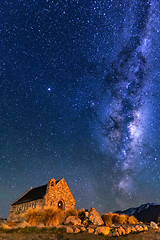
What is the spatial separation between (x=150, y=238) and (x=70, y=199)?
19178mm

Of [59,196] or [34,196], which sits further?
[34,196]

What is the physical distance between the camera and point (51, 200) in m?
27.8

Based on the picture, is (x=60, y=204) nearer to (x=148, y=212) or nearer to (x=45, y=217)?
(x=45, y=217)

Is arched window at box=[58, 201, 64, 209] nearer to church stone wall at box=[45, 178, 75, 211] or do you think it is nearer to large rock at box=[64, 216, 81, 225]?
church stone wall at box=[45, 178, 75, 211]

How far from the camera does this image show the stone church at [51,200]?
27625 millimetres

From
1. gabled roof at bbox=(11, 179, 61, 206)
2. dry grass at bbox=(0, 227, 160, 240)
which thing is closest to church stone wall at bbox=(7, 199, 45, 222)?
gabled roof at bbox=(11, 179, 61, 206)

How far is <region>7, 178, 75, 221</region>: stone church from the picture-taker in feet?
90.6

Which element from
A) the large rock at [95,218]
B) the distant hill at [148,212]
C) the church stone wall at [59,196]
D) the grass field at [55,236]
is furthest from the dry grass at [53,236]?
the distant hill at [148,212]

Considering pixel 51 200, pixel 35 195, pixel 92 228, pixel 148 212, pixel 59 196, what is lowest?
pixel 92 228

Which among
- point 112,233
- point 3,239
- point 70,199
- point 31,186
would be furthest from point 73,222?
point 31,186

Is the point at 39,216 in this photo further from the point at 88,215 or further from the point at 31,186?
the point at 31,186

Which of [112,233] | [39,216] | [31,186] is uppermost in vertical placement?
[31,186]

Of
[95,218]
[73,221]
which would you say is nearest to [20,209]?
[73,221]

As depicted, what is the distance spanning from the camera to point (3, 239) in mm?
10695
